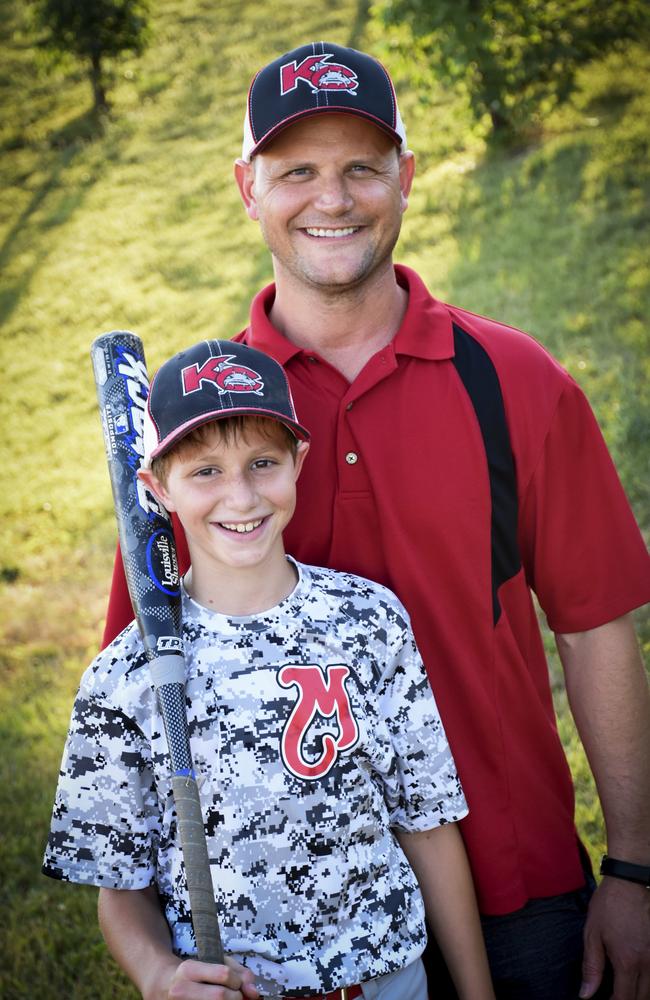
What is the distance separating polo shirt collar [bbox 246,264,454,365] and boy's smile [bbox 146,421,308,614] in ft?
1.55

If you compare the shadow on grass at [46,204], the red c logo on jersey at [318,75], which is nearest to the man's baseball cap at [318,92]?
the red c logo on jersey at [318,75]

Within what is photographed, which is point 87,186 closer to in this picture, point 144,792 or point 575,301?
point 575,301

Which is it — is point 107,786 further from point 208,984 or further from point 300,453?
point 300,453

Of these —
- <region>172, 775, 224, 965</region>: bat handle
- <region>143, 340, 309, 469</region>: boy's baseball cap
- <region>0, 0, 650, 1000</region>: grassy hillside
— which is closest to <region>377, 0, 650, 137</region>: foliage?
<region>0, 0, 650, 1000</region>: grassy hillside

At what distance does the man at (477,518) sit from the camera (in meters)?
2.62

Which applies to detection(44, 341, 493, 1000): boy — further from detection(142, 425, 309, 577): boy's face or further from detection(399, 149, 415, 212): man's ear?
detection(399, 149, 415, 212): man's ear

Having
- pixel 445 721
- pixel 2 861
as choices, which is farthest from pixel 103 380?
pixel 2 861

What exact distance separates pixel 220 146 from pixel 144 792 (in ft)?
47.5

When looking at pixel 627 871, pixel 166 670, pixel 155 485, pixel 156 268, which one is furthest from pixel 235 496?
pixel 156 268

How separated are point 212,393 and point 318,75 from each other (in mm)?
1057

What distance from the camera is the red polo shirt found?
8.56ft

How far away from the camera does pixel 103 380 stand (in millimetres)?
2709

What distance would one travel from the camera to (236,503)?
91.0 inches

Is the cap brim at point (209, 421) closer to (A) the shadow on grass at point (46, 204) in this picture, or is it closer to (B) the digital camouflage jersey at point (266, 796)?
(B) the digital camouflage jersey at point (266, 796)
